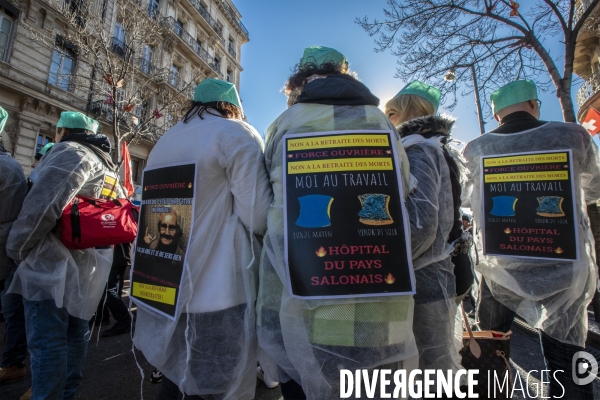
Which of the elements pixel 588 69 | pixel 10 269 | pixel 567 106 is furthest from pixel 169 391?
pixel 588 69

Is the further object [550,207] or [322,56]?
[550,207]

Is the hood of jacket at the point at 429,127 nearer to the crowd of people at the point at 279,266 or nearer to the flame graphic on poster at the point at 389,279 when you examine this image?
the crowd of people at the point at 279,266

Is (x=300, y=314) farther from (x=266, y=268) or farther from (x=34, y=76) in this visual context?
(x=34, y=76)

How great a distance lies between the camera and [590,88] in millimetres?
14656

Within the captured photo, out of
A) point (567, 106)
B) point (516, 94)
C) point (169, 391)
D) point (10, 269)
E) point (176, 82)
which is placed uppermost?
point (176, 82)

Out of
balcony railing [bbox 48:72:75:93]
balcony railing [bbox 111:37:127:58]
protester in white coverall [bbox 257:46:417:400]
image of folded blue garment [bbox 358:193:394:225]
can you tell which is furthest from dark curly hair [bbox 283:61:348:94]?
balcony railing [bbox 111:37:127:58]

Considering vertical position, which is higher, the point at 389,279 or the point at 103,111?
the point at 103,111

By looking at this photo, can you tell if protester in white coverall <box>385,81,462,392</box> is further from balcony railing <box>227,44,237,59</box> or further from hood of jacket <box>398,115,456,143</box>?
balcony railing <box>227,44,237,59</box>

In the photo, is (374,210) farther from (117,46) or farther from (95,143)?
(117,46)

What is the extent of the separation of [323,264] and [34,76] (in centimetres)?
1586

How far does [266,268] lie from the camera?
1236mm

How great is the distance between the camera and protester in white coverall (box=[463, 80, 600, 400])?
1.81 meters

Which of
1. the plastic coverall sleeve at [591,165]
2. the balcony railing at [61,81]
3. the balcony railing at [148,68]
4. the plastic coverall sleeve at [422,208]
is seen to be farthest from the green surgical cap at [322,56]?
the balcony railing at [148,68]

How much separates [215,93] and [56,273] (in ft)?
4.78
